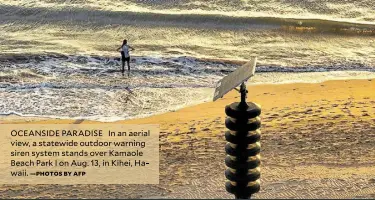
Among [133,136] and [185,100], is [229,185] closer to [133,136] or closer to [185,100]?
[133,136]

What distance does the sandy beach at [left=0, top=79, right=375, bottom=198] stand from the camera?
34.7ft

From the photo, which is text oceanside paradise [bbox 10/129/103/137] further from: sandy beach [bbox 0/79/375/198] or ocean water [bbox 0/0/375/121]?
ocean water [bbox 0/0/375/121]

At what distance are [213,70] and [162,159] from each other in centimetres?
655

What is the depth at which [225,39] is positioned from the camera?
2261 centimetres

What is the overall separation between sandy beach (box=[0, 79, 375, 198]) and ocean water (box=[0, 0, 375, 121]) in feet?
3.49

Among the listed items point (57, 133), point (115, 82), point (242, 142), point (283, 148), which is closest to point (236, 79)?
point (242, 142)

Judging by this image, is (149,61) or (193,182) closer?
(193,182)

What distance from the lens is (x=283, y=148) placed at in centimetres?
1240

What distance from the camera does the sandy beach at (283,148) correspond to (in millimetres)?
10562

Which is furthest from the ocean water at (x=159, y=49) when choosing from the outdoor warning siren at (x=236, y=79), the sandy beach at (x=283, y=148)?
the outdoor warning siren at (x=236, y=79)

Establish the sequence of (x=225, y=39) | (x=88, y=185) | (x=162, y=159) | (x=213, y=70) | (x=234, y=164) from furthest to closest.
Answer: (x=225, y=39), (x=213, y=70), (x=162, y=159), (x=88, y=185), (x=234, y=164)

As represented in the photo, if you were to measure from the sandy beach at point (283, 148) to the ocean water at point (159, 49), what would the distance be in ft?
3.49

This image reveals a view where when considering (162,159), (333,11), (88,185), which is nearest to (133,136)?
(162,159)

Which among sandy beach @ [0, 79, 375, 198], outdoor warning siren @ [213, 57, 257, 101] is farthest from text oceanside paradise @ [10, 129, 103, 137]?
outdoor warning siren @ [213, 57, 257, 101]
